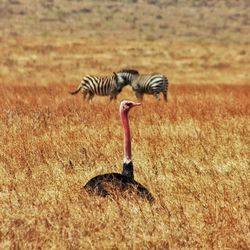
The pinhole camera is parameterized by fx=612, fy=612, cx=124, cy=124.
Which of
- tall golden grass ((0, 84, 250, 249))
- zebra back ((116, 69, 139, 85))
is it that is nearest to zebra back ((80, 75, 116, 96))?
zebra back ((116, 69, 139, 85))

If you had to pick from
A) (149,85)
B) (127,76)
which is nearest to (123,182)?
(149,85)

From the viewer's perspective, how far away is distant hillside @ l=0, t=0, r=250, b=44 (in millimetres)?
77688

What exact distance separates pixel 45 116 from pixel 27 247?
802cm

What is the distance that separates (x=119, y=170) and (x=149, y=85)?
49.2 ft

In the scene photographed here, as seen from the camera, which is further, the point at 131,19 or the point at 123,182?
the point at 131,19

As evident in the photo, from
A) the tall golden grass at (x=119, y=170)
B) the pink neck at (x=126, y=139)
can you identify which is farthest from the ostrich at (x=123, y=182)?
the tall golden grass at (x=119, y=170)

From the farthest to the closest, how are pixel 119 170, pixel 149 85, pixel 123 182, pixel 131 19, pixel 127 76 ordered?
pixel 131 19 → pixel 127 76 → pixel 149 85 → pixel 119 170 → pixel 123 182

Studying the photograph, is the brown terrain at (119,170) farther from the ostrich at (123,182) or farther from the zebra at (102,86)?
the zebra at (102,86)

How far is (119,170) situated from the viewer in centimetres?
769

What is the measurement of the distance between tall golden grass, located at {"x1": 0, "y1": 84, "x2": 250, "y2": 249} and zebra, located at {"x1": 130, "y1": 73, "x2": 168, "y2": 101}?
9.31 metres

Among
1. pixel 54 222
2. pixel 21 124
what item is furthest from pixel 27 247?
pixel 21 124

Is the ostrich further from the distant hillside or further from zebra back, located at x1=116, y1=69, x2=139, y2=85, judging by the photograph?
the distant hillside

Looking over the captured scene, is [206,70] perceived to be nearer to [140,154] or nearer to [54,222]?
[140,154]

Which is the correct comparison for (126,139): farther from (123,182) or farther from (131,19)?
(131,19)
